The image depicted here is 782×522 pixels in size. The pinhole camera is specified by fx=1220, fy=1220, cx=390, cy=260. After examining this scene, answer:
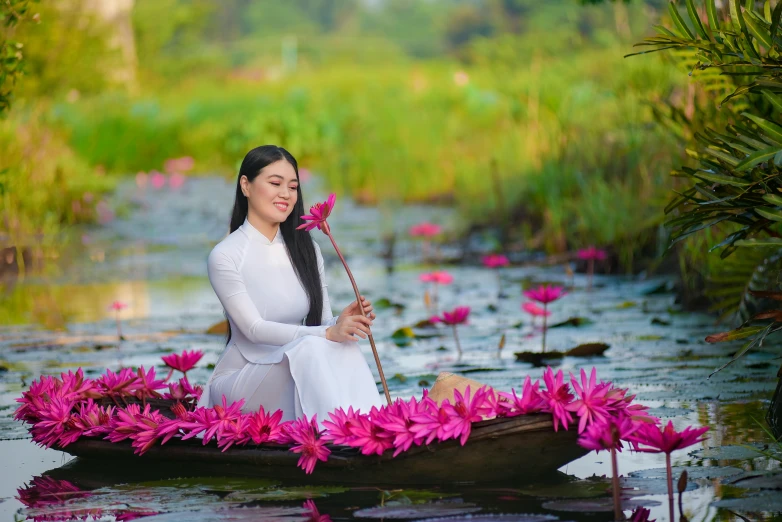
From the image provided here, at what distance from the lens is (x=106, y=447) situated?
148 inches

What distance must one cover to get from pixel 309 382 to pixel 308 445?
308 millimetres

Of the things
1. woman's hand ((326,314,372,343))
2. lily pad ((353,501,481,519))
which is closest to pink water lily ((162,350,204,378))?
woman's hand ((326,314,372,343))

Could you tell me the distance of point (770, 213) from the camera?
3.47 metres

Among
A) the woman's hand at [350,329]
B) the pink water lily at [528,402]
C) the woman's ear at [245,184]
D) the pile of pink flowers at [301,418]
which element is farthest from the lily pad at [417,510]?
the woman's ear at [245,184]

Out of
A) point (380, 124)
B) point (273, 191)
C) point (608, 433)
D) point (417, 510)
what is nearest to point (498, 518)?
point (417, 510)

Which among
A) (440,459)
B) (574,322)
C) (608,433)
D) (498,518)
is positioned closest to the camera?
(608,433)

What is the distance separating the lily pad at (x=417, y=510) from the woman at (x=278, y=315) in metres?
0.52

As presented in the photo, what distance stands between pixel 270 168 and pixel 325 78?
25.0m

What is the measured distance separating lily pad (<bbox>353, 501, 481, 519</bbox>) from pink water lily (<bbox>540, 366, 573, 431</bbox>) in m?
0.32

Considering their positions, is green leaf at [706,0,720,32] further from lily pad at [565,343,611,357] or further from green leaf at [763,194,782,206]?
lily pad at [565,343,611,357]

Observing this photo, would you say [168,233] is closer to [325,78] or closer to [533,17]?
[325,78]

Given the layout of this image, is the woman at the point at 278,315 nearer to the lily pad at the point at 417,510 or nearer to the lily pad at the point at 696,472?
the lily pad at the point at 417,510

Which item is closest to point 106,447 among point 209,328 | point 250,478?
point 250,478

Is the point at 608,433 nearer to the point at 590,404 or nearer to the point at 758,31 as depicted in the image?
the point at 590,404
